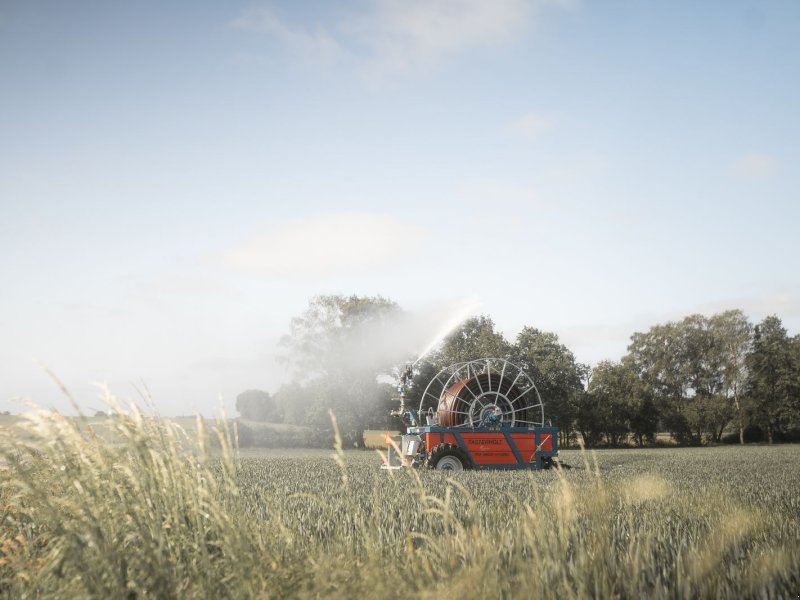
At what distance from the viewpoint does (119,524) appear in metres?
5.03

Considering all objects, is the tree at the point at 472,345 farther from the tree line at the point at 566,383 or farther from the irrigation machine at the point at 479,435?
the irrigation machine at the point at 479,435

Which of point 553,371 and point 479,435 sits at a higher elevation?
point 553,371

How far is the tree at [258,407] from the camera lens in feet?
265

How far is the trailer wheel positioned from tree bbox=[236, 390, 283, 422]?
204 feet

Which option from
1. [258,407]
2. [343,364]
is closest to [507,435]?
[343,364]

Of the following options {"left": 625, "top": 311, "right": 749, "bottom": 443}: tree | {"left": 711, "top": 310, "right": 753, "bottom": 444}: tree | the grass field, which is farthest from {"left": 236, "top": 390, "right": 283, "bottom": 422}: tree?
the grass field

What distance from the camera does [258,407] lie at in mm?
82625

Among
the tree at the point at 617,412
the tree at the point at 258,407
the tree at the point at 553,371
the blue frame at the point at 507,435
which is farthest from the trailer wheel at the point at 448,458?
the tree at the point at 258,407

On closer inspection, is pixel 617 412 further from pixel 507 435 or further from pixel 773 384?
pixel 507 435

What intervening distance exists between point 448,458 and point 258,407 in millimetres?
66876

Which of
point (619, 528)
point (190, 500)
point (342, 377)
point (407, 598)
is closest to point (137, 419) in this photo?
point (190, 500)

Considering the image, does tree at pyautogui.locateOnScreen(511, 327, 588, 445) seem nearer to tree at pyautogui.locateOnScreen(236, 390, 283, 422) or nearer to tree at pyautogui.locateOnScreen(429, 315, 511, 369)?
tree at pyautogui.locateOnScreen(429, 315, 511, 369)

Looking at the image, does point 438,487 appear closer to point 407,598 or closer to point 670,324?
point 407,598

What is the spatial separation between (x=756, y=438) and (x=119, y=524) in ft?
241
